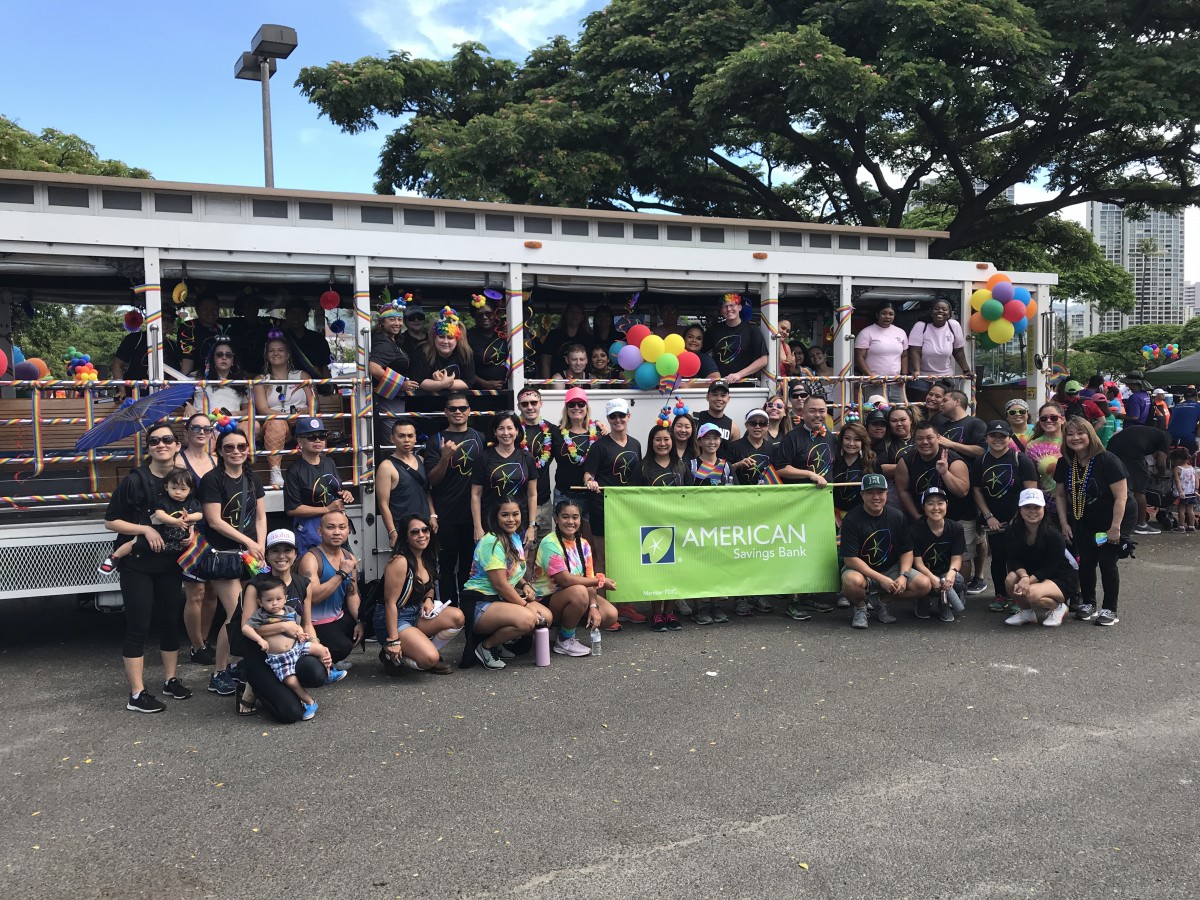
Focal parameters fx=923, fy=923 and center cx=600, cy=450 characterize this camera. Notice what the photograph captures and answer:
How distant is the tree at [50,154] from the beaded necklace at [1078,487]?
14732 millimetres

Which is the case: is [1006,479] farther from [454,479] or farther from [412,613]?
[412,613]

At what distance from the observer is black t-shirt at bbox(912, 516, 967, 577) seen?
689 centimetres

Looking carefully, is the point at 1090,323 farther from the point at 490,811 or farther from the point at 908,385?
the point at 490,811

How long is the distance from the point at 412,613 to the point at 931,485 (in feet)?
13.4

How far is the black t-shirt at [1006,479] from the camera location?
281 inches

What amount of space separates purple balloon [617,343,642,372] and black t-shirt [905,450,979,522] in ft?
7.64

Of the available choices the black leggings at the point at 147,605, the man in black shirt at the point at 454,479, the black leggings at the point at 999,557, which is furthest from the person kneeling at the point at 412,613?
the black leggings at the point at 999,557

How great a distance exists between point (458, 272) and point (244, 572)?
9.32ft

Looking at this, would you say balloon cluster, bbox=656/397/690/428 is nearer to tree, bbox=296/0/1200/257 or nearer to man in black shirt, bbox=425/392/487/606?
man in black shirt, bbox=425/392/487/606

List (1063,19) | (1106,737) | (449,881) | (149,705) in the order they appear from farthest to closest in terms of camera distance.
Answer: (1063,19), (149,705), (1106,737), (449,881)

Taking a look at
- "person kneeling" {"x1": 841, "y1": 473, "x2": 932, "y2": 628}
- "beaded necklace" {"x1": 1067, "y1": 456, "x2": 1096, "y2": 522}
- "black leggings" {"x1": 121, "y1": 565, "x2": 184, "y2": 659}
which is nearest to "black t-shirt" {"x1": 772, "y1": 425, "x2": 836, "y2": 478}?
"person kneeling" {"x1": 841, "y1": 473, "x2": 932, "y2": 628}

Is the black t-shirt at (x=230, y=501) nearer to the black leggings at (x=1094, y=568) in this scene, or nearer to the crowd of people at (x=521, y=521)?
the crowd of people at (x=521, y=521)

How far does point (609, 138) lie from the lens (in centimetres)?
1762

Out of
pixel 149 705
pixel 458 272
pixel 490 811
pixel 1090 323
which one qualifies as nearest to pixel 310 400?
pixel 458 272
